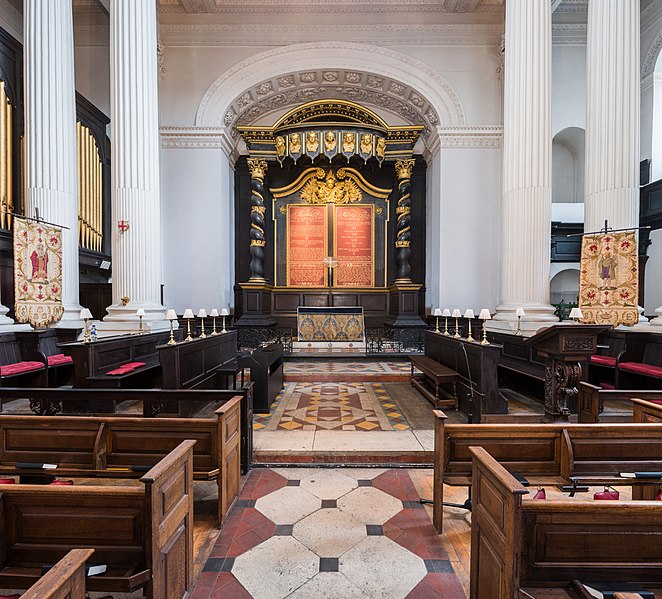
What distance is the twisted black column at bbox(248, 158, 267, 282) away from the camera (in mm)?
10750

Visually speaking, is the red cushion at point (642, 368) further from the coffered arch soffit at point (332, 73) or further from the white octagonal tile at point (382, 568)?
the coffered arch soffit at point (332, 73)

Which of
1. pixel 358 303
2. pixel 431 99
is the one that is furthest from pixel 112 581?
pixel 431 99

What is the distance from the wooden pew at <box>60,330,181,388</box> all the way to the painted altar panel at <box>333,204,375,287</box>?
6.51 metres

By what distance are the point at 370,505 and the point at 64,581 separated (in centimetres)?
220

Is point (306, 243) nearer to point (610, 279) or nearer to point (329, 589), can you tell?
point (610, 279)

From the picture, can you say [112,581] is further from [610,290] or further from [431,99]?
[431,99]

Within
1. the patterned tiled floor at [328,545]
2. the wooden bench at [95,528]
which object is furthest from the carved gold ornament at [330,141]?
the wooden bench at [95,528]

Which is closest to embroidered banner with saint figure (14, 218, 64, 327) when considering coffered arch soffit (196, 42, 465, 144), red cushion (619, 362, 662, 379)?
coffered arch soffit (196, 42, 465, 144)

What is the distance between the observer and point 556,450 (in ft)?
8.39

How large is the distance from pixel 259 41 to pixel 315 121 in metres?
2.35

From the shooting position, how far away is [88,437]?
2.68 metres

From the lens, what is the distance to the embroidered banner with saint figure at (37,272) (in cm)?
561

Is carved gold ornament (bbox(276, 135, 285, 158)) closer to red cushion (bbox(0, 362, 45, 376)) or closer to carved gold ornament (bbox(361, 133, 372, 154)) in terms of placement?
carved gold ornament (bbox(361, 133, 372, 154))

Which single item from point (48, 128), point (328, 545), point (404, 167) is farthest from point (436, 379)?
point (404, 167)
